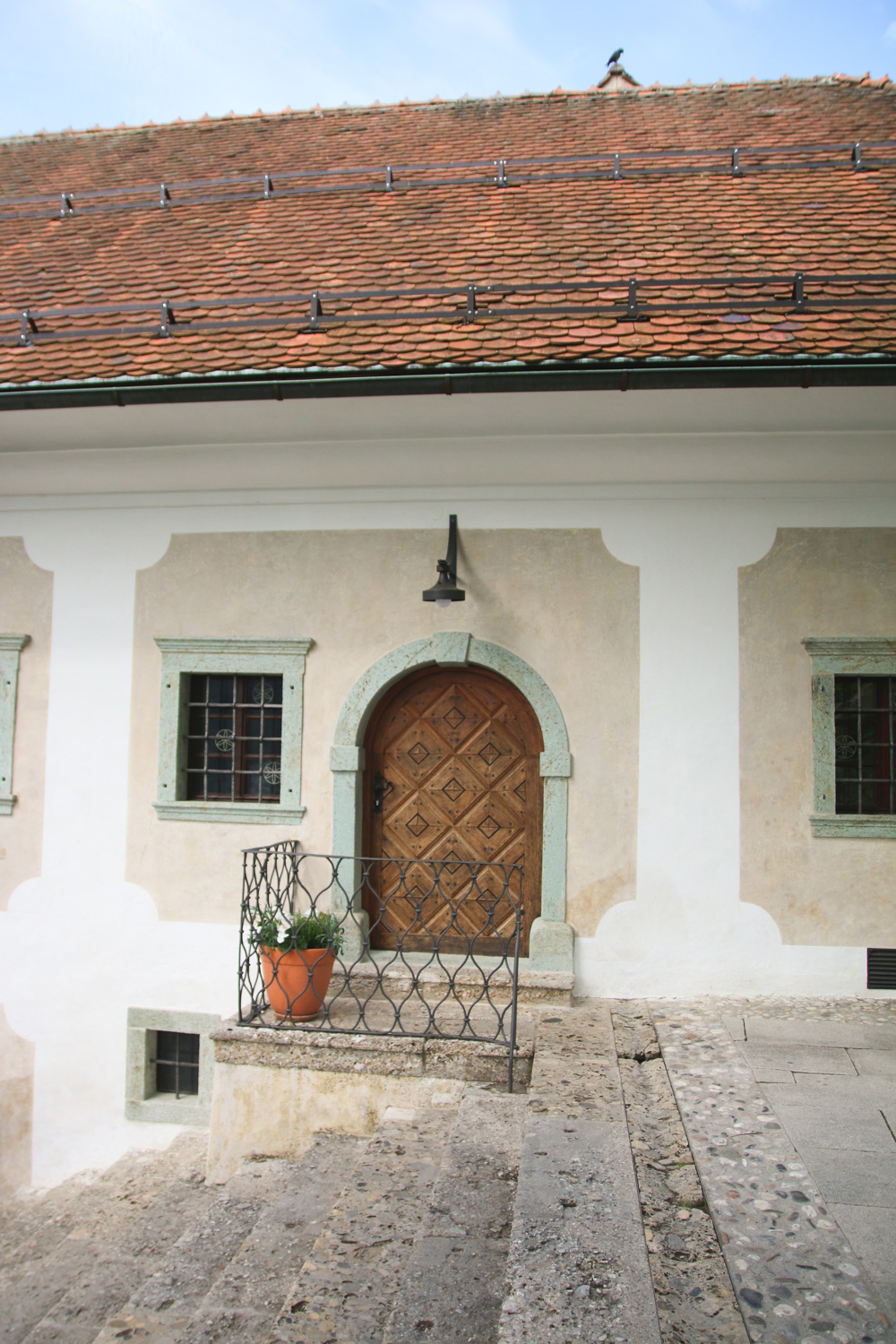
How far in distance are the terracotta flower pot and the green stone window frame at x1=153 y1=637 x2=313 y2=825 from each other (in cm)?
119

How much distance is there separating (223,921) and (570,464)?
373cm


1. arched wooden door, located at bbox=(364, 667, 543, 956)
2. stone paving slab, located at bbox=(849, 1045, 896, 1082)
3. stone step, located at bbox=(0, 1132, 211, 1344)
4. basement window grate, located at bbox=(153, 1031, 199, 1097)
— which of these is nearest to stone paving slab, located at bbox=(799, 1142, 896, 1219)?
stone paving slab, located at bbox=(849, 1045, 896, 1082)

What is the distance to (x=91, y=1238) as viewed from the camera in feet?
15.9

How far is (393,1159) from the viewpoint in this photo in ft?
12.4

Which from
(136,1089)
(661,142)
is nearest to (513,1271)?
(136,1089)

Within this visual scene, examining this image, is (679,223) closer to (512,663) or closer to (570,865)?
(512,663)

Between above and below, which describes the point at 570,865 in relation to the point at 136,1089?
above

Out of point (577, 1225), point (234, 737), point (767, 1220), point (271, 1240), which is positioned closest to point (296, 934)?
point (271, 1240)

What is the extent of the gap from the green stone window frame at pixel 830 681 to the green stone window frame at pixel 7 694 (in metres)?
5.24

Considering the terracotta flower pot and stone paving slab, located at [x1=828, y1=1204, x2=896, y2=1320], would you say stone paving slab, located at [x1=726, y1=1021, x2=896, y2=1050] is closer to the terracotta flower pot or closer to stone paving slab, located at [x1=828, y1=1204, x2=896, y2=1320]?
stone paving slab, located at [x1=828, y1=1204, x2=896, y2=1320]

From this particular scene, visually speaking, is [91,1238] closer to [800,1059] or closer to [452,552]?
[800,1059]

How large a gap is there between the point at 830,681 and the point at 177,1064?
15.9ft

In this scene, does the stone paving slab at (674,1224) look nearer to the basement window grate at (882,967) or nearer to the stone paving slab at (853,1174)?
the stone paving slab at (853,1174)

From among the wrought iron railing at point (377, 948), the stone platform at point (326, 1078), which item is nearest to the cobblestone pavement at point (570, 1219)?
the stone platform at point (326, 1078)
